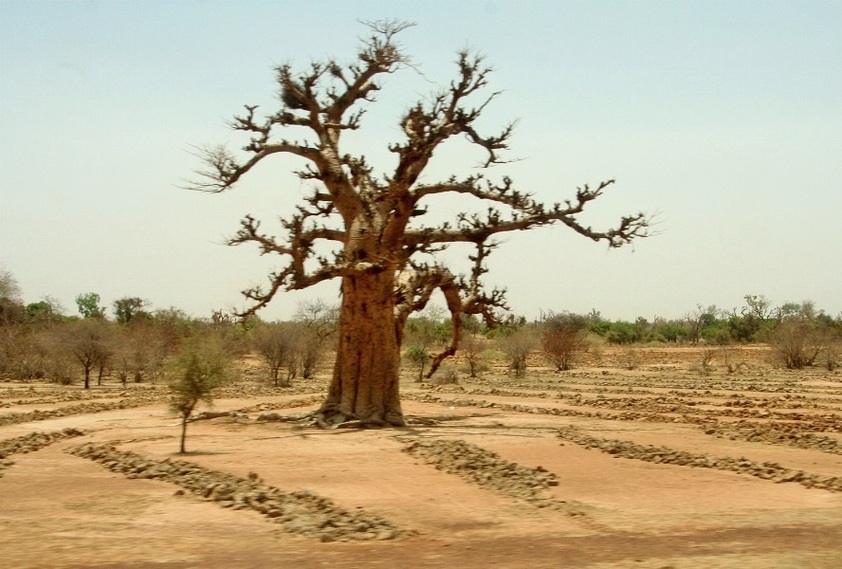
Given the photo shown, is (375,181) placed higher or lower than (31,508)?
higher

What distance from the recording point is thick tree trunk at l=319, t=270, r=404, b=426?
17203 mm

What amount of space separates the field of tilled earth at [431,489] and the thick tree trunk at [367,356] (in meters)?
0.66

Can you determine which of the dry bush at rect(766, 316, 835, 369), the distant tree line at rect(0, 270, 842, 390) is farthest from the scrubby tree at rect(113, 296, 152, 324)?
the dry bush at rect(766, 316, 835, 369)

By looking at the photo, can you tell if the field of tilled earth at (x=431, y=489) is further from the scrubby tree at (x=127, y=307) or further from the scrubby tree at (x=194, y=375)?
the scrubby tree at (x=127, y=307)

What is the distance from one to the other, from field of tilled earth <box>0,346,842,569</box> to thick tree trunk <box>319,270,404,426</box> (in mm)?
659

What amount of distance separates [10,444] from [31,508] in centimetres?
554

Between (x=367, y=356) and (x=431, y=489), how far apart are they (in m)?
7.06

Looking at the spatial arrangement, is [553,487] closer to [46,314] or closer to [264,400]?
[264,400]

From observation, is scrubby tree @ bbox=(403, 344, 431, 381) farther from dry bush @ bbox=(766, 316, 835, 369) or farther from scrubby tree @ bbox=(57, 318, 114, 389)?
dry bush @ bbox=(766, 316, 835, 369)

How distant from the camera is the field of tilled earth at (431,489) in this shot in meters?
7.27

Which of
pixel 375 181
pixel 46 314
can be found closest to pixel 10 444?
pixel 375 181

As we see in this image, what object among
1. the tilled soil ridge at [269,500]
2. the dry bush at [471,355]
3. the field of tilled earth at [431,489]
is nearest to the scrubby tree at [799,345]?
the dry bush at [471,355]

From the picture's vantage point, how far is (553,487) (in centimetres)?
1052

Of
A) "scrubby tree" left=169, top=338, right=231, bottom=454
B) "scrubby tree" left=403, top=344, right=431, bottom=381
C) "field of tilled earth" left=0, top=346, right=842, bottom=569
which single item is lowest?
"field of tilled earth" left=0, top=346, right=842, bottom=569
